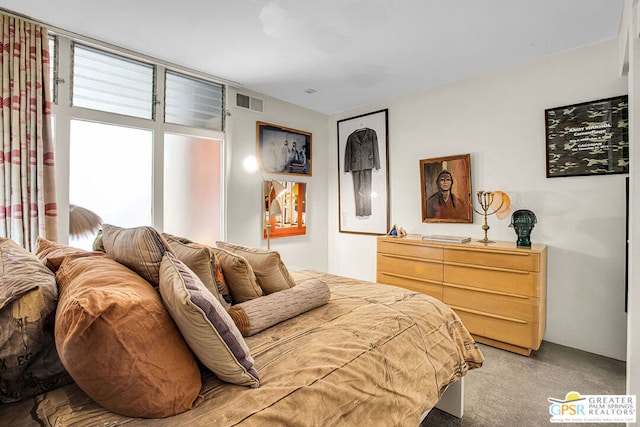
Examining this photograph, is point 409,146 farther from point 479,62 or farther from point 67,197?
point 67,197

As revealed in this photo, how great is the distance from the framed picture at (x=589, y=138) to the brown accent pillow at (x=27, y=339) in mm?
3624

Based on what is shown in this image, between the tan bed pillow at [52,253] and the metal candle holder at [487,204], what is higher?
the metal candle holder at [487,204]

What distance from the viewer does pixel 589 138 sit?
2734 mm

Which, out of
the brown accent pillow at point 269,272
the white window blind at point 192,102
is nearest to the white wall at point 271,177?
the white window blind at point 192,102

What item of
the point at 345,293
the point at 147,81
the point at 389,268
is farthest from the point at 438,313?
the point at 147,81

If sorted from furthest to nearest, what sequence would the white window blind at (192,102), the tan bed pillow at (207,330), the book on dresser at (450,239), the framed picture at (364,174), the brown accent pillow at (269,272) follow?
the framed picture at (364,174), the white window blind at (192,102), the book on dresser at (450,239), the brown accent pillow at (269,272), the tan bed pillow at (207,330)

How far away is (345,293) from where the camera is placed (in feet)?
6.32

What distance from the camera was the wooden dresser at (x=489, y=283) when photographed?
8.55 ft

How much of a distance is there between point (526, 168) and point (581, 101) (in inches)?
27.4

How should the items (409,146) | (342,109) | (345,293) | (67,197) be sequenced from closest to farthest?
(345,293)
(67,197)
(409,146)
(342,109)

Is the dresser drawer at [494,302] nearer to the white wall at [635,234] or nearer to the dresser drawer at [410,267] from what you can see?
the dresser drawer at [410,267]

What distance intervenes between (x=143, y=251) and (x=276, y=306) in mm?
624

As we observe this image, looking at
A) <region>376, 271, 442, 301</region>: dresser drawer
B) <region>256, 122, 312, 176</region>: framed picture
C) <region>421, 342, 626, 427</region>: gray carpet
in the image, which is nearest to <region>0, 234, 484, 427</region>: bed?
<region>421, 342, 626, 427</region>: gray carpet

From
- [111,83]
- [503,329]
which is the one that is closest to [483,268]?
[503,329]
